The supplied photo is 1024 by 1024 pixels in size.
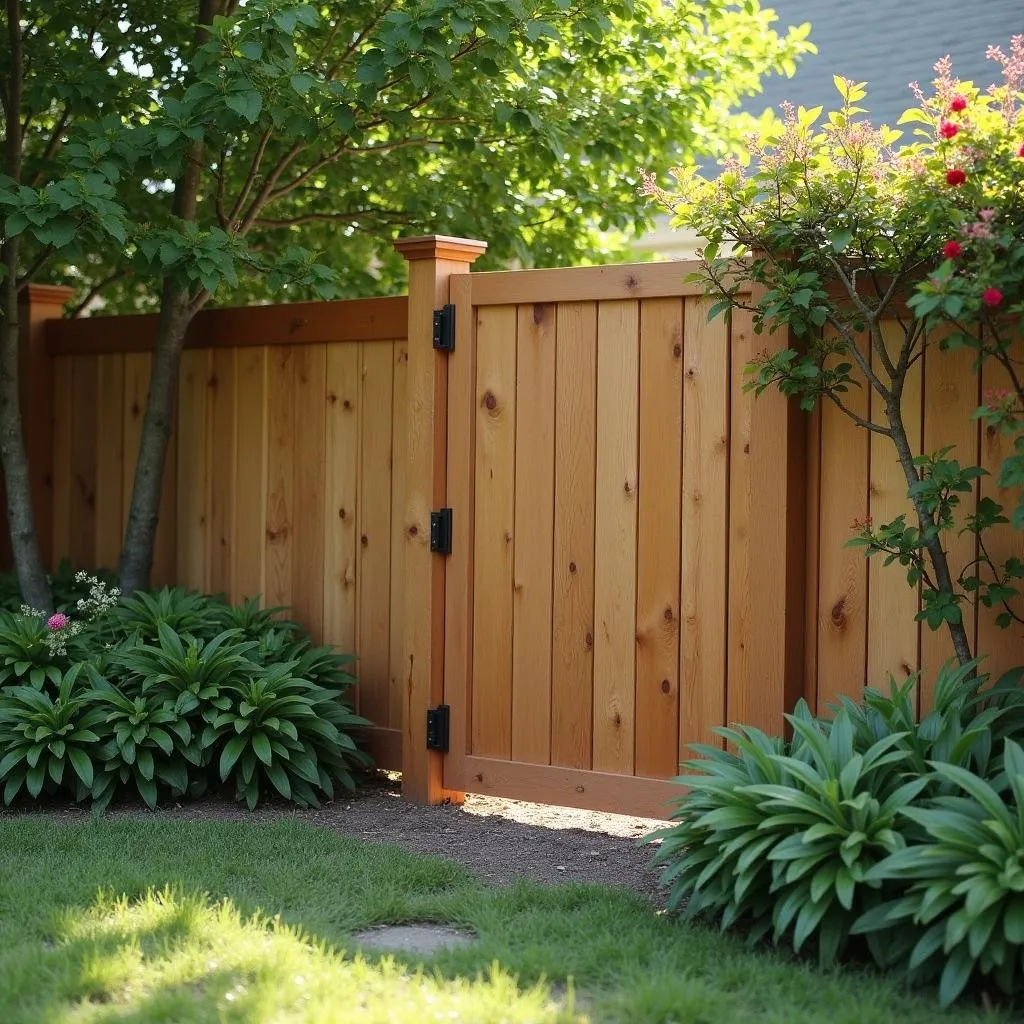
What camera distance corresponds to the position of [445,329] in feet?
17.3

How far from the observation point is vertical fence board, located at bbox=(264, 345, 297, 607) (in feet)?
19.6

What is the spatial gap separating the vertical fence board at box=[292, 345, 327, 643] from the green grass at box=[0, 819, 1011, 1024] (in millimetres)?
1679

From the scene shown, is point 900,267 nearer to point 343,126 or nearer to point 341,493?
point 343,126

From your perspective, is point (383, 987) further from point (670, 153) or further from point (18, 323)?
point (670, 153)

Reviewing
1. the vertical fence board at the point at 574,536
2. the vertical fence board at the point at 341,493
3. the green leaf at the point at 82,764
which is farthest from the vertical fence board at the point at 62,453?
the vertical fence board at the point at 574,536

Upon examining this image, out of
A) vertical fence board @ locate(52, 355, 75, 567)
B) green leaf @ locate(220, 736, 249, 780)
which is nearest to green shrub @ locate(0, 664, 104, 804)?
green leaf @ locate(220, 736, 249, 780)

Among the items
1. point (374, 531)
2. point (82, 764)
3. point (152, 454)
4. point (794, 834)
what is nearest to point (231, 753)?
point (82, 764)

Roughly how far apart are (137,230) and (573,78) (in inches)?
89.5

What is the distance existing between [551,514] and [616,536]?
0.93 feet

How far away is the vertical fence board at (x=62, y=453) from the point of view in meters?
6.79

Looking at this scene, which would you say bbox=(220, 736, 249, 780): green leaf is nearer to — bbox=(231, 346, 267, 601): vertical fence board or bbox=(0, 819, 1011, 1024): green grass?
bbox=(0, 819, 1011, 1024): green grass

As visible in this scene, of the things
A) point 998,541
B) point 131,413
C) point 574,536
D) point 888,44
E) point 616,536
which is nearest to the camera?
point 998,541

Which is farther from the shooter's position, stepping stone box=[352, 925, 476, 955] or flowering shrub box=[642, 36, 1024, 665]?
flowering shrub box=[642, 36, 1024, 665]

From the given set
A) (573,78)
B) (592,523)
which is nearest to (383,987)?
(592,523)
